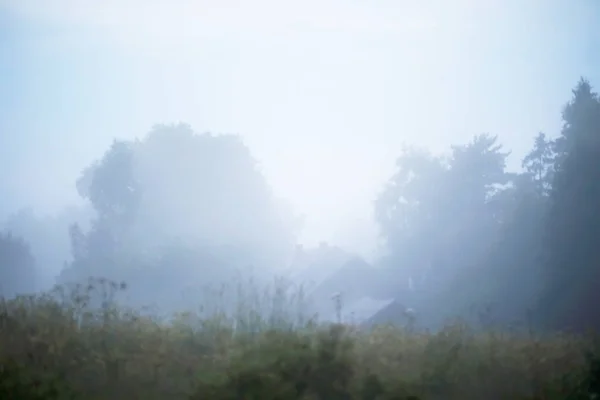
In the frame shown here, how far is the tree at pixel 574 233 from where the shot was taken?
61.8ft

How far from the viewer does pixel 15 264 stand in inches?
931

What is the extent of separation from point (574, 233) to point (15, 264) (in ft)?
72.2

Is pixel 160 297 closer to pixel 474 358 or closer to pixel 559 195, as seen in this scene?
pixel 559 195

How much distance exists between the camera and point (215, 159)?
48.4m

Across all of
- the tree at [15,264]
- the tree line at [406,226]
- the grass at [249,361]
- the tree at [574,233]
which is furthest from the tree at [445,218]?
the grass at [249,361]

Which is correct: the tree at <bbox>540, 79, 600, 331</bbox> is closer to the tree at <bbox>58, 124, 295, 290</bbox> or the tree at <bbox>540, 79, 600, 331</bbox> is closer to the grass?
the grass

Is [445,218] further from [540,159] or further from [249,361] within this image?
[249,361]

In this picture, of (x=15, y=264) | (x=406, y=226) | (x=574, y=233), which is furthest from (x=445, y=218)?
(x=15, y=264)

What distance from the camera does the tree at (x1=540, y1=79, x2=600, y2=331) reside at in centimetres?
1884

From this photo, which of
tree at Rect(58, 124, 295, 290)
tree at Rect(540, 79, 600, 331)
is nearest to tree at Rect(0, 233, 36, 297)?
tree at Rect(58, 124, 295, 290)

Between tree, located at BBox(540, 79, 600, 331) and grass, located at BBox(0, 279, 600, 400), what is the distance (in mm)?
14926

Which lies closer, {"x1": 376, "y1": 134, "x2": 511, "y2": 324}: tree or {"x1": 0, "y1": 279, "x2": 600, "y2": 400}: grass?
{"x1": 0, "y1": 279, "x2": 600, "y2": 400}: grass

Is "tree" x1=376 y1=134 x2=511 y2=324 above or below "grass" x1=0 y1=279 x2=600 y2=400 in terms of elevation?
above

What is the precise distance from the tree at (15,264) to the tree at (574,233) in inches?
735
